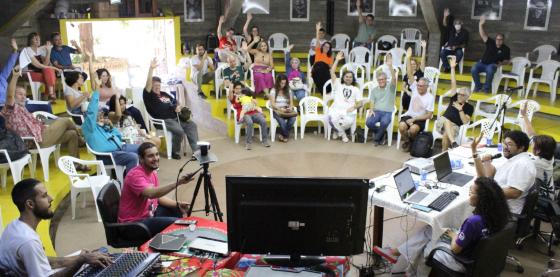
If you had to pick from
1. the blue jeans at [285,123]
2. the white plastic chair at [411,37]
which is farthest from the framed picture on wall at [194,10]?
the blue jeans at [285,123]

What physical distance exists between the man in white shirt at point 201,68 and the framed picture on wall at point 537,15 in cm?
659

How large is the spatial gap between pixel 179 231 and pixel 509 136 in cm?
318

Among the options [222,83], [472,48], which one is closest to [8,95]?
[222,83]

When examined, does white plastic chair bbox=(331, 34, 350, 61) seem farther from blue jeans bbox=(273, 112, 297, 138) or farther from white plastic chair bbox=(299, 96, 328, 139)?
blue jeans bbox=(273, 112, 297, 138)

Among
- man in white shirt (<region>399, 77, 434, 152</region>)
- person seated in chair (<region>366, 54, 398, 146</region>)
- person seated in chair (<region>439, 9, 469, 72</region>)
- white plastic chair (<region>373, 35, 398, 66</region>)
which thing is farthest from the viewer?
white plastic chair (<region>373, 35, 398, 66</region>)

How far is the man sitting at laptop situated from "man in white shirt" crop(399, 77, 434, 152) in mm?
3046

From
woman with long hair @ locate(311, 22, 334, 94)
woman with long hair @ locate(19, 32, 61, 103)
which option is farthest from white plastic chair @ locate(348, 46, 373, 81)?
woman with long hair @ locate(19, 32, 61, 103)

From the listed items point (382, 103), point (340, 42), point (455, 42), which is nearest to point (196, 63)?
point (382, 103)

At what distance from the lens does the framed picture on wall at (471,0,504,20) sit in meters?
11.0

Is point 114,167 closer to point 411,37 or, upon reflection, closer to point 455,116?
point 455,116

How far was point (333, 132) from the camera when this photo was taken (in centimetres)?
886

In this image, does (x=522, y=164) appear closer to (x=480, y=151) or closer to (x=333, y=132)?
(x=480, y=151)

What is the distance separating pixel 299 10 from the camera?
12.8 metres

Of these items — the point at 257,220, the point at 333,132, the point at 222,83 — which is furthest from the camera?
the point at 222,83
